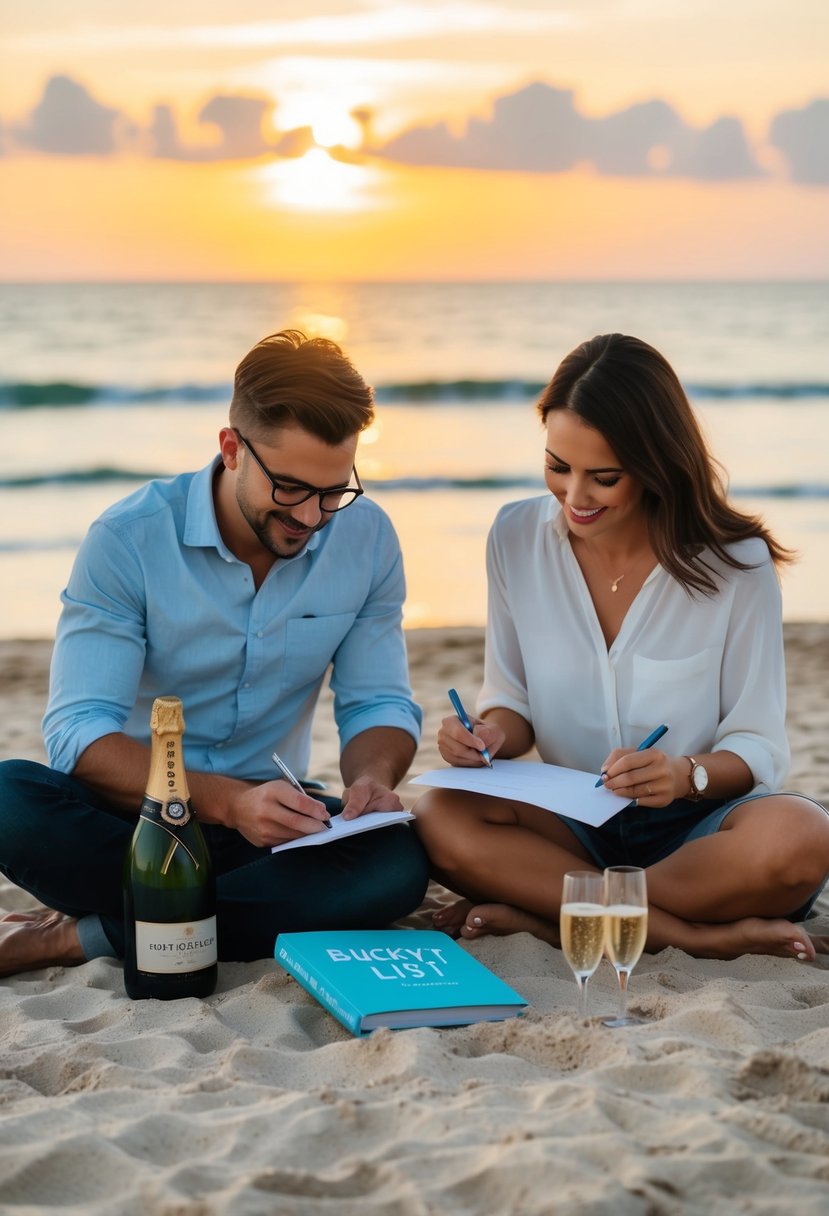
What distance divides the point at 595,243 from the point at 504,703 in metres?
19.5

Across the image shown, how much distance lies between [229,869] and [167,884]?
0.50 meters

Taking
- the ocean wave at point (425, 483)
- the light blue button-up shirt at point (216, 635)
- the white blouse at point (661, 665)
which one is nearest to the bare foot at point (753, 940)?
the white blouse at point (661, 665)

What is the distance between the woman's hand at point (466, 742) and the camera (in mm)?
3289

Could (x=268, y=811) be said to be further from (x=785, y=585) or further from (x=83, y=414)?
(x=83, y=414)

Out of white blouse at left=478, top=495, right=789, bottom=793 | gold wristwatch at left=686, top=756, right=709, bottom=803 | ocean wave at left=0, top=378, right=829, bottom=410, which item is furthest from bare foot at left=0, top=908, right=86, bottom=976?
ocean wave at left=0, top=378, right=829, bottom=410

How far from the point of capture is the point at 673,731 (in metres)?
3.37

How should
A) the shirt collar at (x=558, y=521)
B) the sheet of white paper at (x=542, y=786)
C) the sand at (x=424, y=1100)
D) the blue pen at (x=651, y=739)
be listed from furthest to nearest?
1. the shirt collar at (x=558, y=521)
2. the blue pen at (x=651, y=739)
3. the sheet of white paper at (x=542, y=786)
4. the sand at (x=424, y=1100)

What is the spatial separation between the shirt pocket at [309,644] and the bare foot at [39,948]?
2.63ft

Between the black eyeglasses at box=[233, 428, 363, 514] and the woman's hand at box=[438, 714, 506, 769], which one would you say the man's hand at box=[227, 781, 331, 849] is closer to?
the woman's hand at box=[438, 714, 506, 769]

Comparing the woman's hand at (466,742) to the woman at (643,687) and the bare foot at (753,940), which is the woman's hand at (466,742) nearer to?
the woman at (643,687)

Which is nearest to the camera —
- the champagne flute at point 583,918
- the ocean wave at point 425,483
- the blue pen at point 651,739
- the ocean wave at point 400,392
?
the champagne flute at point 583,918

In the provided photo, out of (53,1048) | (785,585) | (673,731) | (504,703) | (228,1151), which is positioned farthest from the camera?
(785,585)

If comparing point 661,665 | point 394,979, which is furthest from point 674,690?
point 394,979

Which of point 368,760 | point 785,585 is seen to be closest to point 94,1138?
point 368,760
